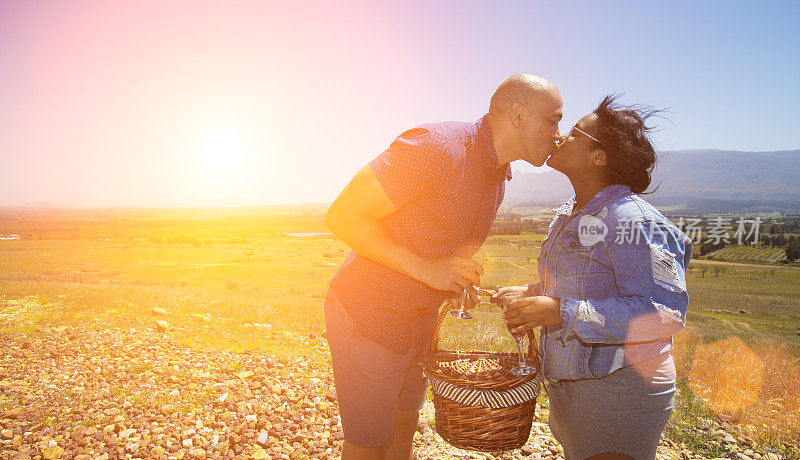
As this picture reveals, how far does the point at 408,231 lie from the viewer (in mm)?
2053

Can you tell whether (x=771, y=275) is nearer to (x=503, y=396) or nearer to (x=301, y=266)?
(x=301, y=266)

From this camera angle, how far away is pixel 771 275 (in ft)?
258

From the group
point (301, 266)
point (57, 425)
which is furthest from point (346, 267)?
point (301, 266)

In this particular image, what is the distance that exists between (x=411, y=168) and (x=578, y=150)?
0.96 metres

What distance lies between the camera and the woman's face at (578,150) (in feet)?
7.23

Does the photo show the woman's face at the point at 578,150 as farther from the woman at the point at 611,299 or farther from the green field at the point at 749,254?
the green field at the point at 749,254

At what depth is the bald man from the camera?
193 centimetres

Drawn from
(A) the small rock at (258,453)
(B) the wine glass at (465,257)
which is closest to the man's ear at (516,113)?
(B) the wine glass at (465,257)

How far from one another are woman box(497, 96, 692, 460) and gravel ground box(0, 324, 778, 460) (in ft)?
8.50

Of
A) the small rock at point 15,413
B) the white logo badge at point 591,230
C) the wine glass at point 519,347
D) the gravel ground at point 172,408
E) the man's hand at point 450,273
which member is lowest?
the gravel ground at point 172,408

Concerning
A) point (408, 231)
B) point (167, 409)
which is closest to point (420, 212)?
point (408, 231)

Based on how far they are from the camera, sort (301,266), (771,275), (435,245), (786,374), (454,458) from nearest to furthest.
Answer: (435,245), (454,458), (786,374), (301,266), (771,275)

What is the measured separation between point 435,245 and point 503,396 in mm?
821

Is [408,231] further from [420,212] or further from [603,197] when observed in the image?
[603,197]
